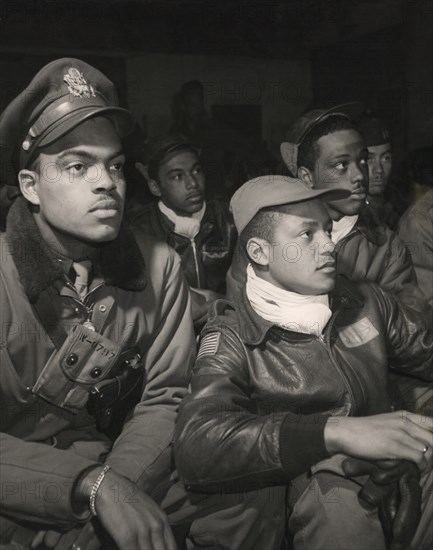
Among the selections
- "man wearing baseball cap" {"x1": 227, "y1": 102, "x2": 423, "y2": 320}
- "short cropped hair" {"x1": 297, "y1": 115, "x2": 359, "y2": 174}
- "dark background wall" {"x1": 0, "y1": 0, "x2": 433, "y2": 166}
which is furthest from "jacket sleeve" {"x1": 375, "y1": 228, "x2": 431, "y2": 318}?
"dark background wall" {"x1": 0, "y1": 0, "x2": 433, "y2": 166}

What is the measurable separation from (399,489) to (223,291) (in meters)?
1.08

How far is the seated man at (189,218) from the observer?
2.81 m

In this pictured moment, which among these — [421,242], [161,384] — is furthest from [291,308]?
[421,242]

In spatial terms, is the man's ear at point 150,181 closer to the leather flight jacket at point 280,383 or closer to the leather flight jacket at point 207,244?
the leather flight jacket at point 207,244

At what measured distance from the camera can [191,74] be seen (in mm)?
2754

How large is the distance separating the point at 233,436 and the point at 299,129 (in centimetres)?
127

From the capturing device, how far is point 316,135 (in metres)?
2.80

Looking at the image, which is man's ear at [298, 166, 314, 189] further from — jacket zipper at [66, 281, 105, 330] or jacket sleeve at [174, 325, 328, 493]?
jacket zipper at [66, 281, 105, 330]

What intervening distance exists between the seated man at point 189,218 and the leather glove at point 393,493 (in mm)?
969

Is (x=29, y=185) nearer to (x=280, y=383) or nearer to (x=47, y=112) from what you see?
(x=47, y=112)

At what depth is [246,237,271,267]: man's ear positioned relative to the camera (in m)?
2.28

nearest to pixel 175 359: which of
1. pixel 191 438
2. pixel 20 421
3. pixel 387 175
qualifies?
pixel 191 438

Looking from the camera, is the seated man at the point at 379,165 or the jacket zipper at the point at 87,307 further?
the seated man at the point at 379,165

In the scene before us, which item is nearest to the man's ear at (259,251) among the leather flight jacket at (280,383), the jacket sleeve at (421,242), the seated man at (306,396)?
the seated man at (306,396)
